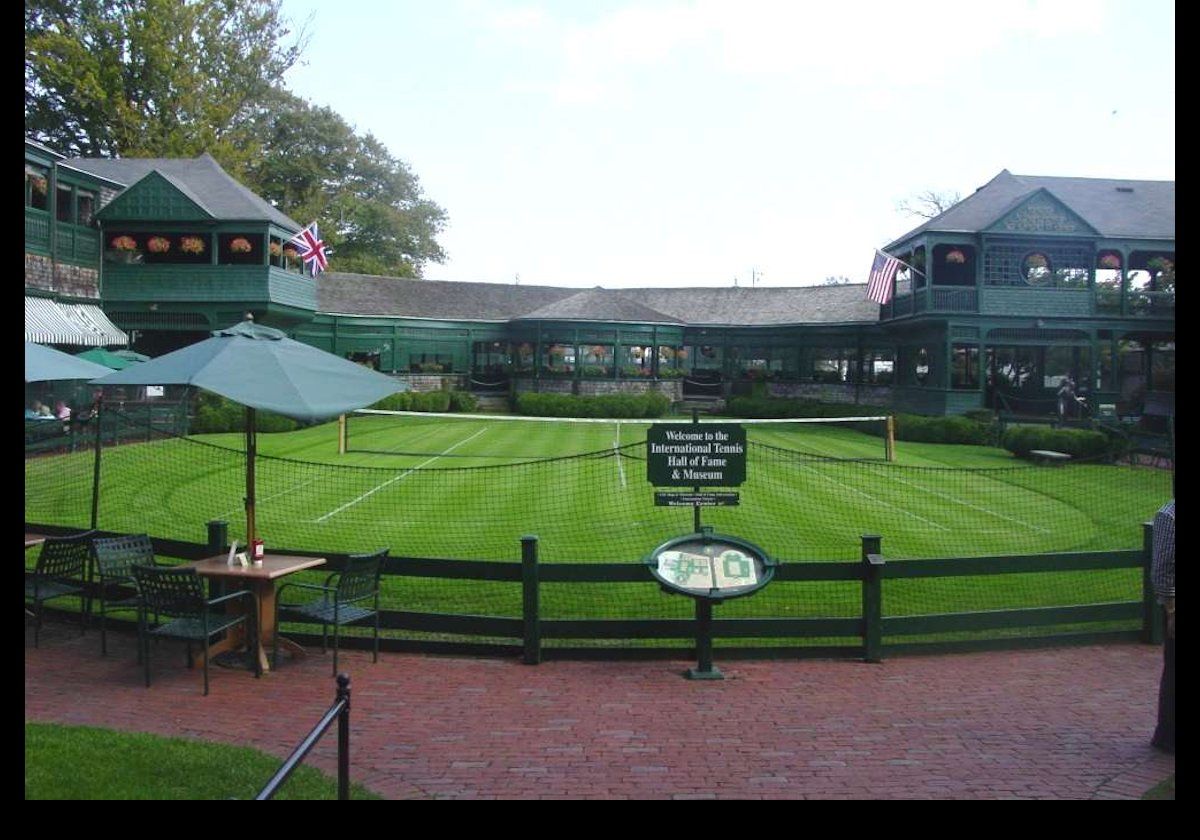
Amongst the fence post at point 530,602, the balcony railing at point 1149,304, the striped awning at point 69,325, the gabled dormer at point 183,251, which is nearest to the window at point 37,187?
the gabled dormer at point 183,251

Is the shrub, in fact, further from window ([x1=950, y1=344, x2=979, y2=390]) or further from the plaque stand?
the plaque stand

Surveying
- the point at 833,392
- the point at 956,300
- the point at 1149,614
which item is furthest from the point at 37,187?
the point at 1149,614

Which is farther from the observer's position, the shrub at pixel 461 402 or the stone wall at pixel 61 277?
the shrub at pixel 461 402

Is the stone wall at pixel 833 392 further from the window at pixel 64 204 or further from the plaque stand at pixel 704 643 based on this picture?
the plaque stand at pixel 704 643

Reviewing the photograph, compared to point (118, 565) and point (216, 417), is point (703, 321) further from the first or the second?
point (118, 565)

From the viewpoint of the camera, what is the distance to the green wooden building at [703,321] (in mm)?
32500

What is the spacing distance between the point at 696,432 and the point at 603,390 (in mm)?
32044

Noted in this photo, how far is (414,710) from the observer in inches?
286

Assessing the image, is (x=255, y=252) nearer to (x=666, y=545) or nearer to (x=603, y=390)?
(x=603, y=390)

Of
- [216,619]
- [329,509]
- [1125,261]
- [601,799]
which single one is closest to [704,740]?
[601,799]

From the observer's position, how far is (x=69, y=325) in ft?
95.0

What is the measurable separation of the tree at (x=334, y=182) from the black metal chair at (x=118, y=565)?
47.3 meters

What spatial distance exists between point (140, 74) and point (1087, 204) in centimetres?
3975
